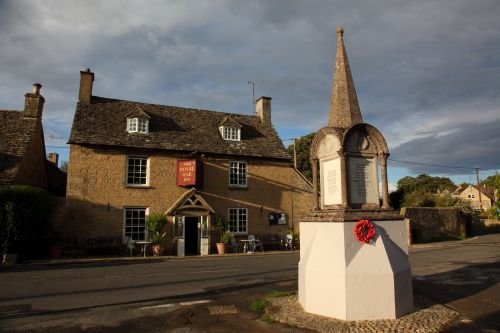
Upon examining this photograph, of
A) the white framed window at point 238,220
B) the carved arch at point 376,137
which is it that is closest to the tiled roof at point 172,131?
the white framed window at point 238,220

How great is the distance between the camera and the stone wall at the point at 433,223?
1110 inches

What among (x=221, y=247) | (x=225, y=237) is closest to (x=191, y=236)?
(x=221, y=247)

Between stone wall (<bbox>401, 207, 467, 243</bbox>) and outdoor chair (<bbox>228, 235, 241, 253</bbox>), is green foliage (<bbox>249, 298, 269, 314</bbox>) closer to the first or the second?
outdoor chair (<bbox>228, 235, 241, 253</bbox>)

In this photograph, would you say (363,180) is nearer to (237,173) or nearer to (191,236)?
(191,236)

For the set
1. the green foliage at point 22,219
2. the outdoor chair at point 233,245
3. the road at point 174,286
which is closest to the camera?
the road at point 174,286

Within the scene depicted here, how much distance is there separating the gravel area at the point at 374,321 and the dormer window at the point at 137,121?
1791 centimetres

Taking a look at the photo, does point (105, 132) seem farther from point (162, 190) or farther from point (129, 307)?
point (129, 307)

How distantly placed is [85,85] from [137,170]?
258 inches

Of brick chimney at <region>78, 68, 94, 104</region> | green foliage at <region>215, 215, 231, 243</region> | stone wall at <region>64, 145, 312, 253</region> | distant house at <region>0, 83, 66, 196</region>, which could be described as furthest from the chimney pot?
green foliage at <region>215, 215, 231, 243</region>

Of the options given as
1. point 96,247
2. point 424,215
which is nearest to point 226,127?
point 96,247

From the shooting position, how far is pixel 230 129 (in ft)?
84.1

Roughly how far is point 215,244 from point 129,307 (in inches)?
593

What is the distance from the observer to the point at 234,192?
24.0 metres

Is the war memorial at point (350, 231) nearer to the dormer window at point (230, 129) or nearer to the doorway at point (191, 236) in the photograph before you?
the doorway at point (191, 236)
